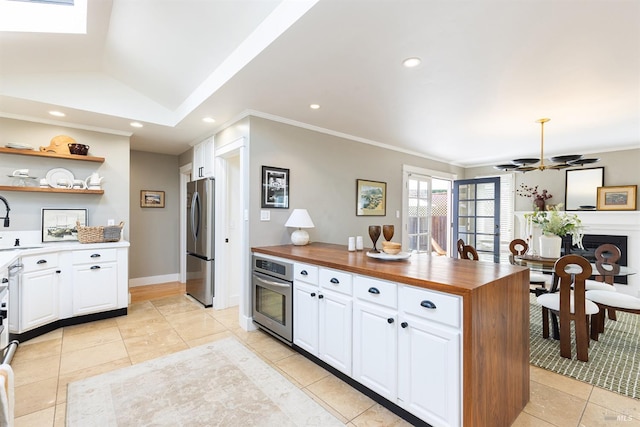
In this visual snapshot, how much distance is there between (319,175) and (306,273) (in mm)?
1717

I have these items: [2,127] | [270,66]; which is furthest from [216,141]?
[2,127]

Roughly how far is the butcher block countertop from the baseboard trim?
375cm

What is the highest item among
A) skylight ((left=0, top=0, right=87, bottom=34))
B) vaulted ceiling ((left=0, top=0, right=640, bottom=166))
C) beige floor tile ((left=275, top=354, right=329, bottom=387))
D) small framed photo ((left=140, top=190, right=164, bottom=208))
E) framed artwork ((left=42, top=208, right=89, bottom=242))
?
skylight ((left=0, top=0, right=87, bottom=34))

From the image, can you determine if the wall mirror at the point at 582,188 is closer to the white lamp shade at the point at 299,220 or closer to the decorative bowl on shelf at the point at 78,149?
the white lamp shade at the point at 299,220

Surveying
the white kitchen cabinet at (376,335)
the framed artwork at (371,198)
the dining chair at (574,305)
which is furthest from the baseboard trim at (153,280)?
the dining chair at (574,305)

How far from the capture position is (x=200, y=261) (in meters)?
4.08

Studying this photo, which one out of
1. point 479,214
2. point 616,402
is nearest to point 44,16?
point 616,402

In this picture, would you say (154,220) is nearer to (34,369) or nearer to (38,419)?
(34,369)

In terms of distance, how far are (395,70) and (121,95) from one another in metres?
3.11

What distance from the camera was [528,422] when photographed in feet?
5.95

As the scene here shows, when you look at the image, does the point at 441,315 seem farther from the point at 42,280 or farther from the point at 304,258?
the point at 42,280

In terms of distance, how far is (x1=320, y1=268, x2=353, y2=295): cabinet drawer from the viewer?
2.11m

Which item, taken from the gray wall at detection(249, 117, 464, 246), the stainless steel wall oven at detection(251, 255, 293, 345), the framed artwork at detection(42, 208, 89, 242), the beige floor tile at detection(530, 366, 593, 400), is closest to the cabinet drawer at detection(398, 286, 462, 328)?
the stainless steel wall oven at detection(251, 255, 293, 345)

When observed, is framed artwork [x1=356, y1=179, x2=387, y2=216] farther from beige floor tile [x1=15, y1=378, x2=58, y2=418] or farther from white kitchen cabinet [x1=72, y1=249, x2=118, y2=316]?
beige floor tile [x1=15, y1=378, x2=58, y2=418]
